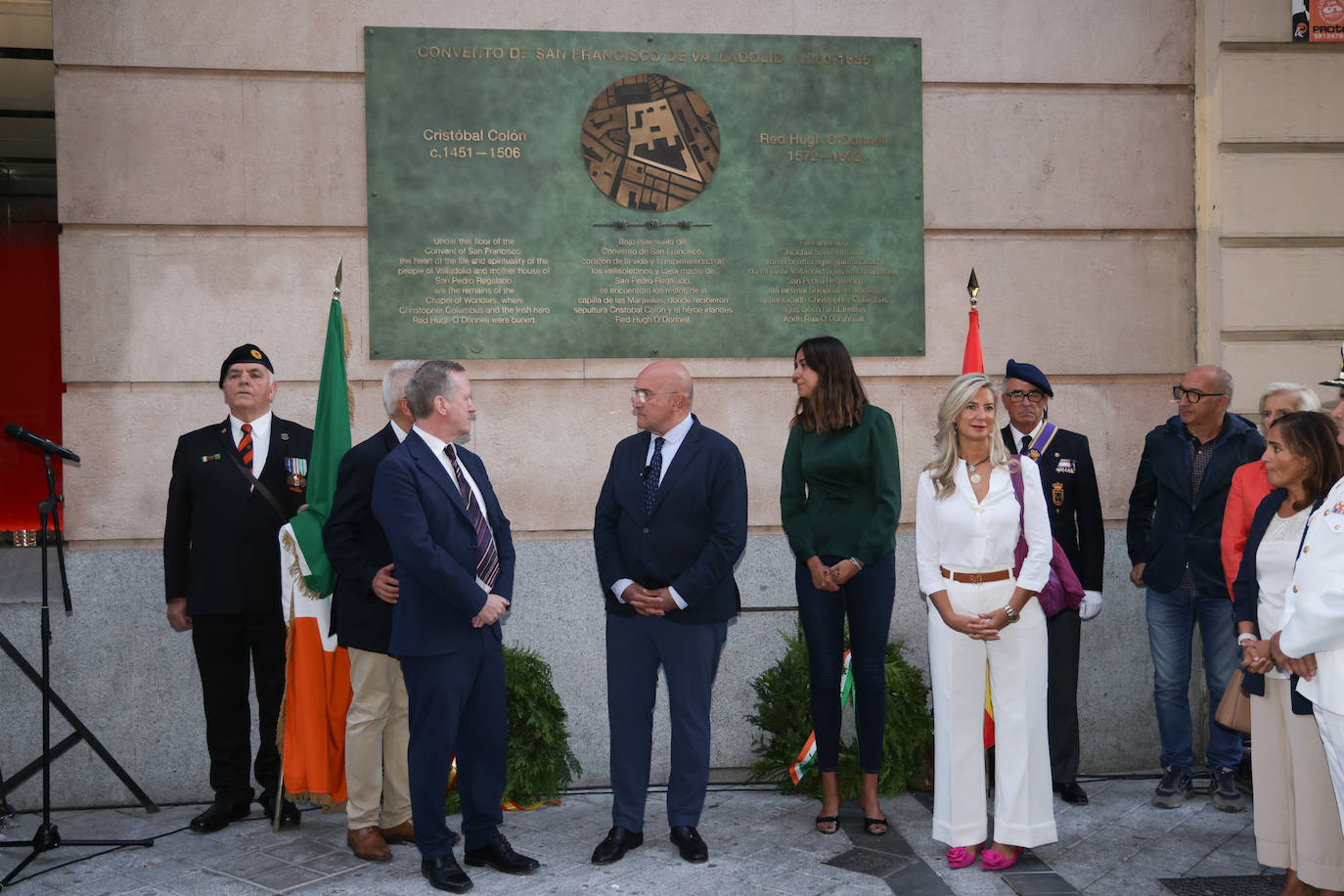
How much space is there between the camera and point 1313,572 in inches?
143

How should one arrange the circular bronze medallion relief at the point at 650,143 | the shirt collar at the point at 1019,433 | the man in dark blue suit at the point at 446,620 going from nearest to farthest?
the man in dark blue suit at the point at 446,620
the shirt collar at the point at 1019,433
the circular bronze medallion relief at the point at 650,143

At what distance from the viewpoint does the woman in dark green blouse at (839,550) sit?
491cm

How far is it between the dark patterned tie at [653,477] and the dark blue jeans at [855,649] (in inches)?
34.2

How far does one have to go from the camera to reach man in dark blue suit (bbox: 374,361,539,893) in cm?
414

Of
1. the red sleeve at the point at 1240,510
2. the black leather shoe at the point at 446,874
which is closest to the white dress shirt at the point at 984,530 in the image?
the red sleeve at the point at 1240,510

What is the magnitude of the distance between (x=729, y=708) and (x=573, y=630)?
0.99 m

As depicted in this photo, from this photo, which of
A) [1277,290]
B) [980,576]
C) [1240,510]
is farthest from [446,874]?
[1277,290]

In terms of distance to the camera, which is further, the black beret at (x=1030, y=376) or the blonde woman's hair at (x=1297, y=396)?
the black beret at (x=1030, y=376)

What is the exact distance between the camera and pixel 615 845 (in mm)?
4609

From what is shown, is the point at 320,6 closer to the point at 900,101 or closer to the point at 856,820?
the point at 900,101

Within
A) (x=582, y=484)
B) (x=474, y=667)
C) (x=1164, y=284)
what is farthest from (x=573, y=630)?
(x=1164, y=284)

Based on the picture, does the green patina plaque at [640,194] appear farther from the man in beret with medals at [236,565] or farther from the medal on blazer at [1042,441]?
the medal on blazer at [1042,441]

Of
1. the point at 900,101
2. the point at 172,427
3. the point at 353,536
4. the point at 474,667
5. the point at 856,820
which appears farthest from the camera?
the point at 900,101

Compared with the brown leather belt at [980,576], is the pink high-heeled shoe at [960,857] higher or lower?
lower
